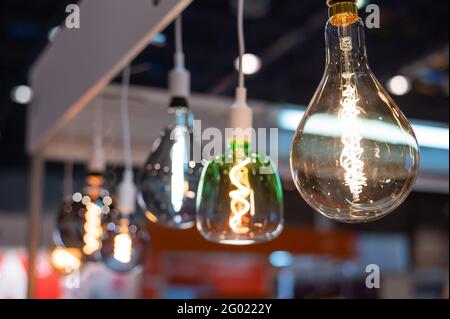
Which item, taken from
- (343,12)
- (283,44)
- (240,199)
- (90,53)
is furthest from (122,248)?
(283,44)

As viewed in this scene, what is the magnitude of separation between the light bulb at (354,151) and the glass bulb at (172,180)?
0.54 m

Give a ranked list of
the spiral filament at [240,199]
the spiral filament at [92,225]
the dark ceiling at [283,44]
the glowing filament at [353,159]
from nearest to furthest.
→ the glowing filament at [353,159] → the spiral filament at [240,199] → the spiral filament at [92,225] → the dark ceiling at [283,44]

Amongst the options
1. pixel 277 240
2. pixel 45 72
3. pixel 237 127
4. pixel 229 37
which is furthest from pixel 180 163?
pixel 277 240

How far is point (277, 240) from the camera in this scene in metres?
7.02

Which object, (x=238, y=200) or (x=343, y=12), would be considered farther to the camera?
(x=238, y=200)

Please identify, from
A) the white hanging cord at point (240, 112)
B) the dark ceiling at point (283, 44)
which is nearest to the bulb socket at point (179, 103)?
the white hanging cord at point (240, 112)

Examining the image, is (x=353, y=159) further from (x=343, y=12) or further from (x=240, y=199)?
(x=240, y=199)

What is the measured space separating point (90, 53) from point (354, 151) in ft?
3.68

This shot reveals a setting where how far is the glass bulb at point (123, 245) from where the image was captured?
1916mm

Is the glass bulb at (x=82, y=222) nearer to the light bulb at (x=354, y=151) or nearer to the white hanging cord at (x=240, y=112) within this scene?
the white hanging cord at (x=240, y=112)

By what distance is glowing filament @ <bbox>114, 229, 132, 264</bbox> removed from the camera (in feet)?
6.27

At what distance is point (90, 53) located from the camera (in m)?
1.75

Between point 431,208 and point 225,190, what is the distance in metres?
7.77

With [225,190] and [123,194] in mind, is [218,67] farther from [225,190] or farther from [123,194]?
[225,190]
